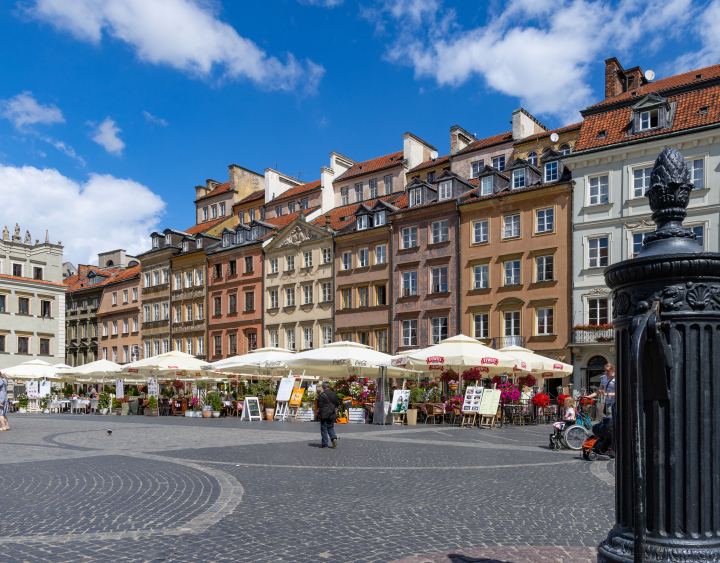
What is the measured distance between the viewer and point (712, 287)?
12.3 ft

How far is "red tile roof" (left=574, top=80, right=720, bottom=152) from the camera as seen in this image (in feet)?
106

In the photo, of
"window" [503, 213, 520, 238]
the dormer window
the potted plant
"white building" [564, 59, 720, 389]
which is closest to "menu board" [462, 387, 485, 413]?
"white building" [564, 59, 720, 389]

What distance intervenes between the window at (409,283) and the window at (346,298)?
15.0 ft

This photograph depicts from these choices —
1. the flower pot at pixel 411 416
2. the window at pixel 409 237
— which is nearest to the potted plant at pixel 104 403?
the window at pixel 409 237

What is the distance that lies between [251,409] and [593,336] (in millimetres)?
16108

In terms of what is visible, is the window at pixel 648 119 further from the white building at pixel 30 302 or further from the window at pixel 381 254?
the white building at pixel 30 302

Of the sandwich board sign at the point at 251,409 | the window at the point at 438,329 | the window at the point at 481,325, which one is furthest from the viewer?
the window at the point at 438,329

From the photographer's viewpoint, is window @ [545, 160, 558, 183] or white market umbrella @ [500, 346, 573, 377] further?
window @ [545, 160, 558, 183]

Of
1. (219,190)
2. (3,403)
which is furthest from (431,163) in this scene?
(3,403)

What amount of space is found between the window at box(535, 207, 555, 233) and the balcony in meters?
5.57

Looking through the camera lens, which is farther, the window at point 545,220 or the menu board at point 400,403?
the window at point 545,220

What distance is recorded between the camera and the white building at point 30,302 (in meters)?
57.9

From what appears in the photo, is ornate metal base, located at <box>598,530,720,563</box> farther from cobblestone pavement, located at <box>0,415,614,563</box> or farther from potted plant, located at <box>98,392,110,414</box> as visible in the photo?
potted plant, located at <box>98,392,110,414</box>

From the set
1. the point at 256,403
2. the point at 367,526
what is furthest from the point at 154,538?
the point at 256,403
